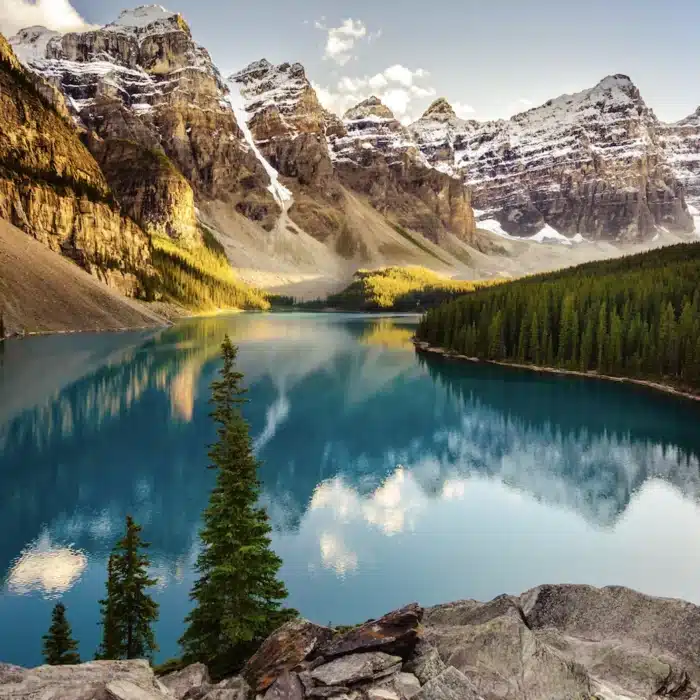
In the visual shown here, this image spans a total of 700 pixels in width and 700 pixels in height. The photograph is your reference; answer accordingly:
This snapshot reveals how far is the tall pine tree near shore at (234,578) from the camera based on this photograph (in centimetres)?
1172

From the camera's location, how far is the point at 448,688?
7.67 meters

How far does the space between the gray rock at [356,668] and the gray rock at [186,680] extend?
A: 2039mm

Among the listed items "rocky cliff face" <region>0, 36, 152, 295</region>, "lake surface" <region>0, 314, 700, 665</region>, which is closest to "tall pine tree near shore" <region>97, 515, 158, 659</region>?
"lake surface" <region>0, 314, 700, 665</region>

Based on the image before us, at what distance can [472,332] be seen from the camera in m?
76.8

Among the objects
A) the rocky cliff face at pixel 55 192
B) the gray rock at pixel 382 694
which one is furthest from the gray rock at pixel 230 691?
the rocky cliff face at pixel 55 192

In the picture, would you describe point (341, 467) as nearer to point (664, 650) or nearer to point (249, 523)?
point (249, 523)

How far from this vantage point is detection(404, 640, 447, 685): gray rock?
27.1 ft

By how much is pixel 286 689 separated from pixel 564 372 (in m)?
61.7

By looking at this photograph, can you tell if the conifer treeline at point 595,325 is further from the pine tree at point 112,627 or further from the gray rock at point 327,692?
the gray rock at point 327,692

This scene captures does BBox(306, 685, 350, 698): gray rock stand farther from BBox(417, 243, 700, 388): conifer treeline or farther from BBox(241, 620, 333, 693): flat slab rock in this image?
BBox(417, 243, 700, 388): conifer treeline

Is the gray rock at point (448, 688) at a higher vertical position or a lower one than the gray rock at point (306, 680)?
higher

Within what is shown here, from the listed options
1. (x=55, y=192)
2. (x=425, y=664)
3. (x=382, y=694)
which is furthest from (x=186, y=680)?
(x=55, y=192)

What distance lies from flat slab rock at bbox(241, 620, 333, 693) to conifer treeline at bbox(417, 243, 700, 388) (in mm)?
51864

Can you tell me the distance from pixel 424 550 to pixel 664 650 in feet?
38.0
